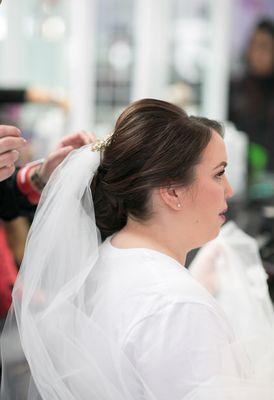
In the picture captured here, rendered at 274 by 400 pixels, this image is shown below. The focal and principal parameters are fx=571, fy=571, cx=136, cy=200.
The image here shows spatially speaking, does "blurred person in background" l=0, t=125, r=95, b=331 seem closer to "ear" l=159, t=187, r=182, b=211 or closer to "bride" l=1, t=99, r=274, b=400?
"bride" l=1, t=99, r=274, b=400

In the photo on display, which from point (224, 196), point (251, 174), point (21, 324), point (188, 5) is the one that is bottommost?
point (251, 174)

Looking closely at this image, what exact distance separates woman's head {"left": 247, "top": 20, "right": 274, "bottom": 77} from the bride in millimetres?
3422

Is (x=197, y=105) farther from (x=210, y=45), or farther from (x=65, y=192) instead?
(x=65, y=192)

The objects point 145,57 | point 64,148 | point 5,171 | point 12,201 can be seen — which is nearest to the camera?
point 5,171

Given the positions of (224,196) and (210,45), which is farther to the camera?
(210,45)

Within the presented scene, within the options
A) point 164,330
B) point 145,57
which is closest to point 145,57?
point 145,57

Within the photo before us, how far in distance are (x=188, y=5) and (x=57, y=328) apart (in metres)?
4.13

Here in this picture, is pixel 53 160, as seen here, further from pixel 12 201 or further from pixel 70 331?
pixel 70 331

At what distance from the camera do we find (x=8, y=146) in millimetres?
1181

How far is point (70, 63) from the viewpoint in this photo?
473cm

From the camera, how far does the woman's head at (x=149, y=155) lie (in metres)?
1.12

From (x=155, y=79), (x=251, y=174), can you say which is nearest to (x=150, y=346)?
(x=251, y=174)

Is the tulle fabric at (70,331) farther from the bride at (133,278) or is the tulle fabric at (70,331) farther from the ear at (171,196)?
the ear at (171,196)

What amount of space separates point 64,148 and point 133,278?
17.5 inches
